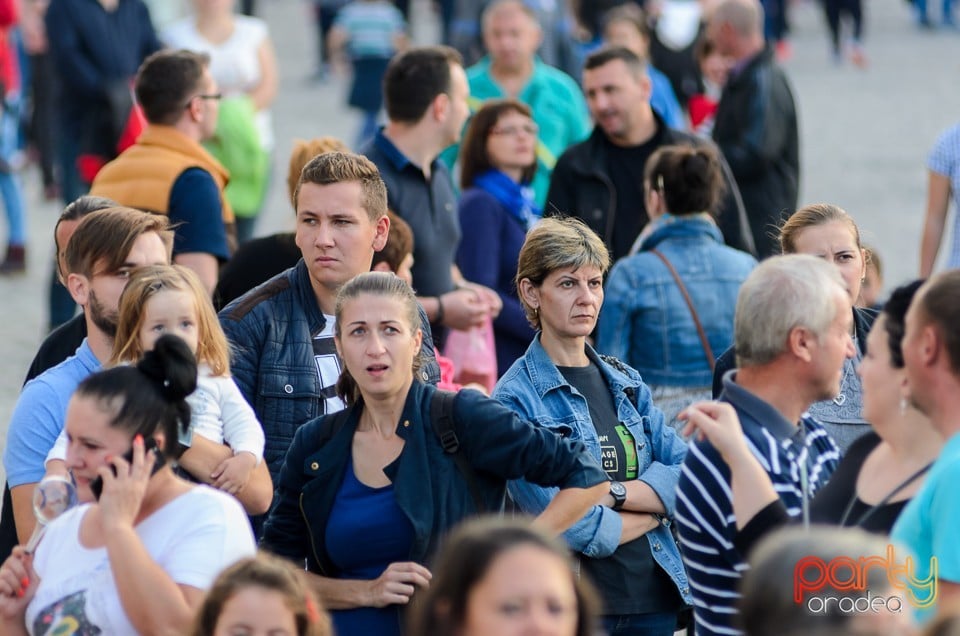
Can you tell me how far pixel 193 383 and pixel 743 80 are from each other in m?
5.47

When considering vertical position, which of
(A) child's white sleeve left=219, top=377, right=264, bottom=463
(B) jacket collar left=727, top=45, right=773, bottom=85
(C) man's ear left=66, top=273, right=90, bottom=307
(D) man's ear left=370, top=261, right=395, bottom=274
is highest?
(B) jacket collar left=727, top=45, right=773, bottom=85

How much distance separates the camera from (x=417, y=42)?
22594 millimetres

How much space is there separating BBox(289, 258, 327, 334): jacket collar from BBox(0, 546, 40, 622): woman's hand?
4.90 ft

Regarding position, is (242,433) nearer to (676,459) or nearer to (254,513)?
(254,513)

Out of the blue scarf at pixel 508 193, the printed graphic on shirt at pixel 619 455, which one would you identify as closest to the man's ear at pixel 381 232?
the printed graphic on shirt at pixel 619 455

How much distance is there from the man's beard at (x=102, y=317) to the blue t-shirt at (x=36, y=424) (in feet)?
0.63

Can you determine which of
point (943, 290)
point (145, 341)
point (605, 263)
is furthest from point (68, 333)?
point (943, 290)

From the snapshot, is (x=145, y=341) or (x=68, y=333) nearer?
(x=145, y=341)

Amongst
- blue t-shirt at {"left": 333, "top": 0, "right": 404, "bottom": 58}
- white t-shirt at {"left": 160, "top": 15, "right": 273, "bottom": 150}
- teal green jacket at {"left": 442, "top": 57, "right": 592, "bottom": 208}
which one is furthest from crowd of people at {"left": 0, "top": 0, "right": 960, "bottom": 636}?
blue t-shirt at {"left": 333, "top": 0, "right": 404, "bottom": 58}

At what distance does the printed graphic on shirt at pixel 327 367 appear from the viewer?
4926mm

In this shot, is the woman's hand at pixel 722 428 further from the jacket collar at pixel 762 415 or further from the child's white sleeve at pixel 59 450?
the child's white sleeve at pixel 59 450

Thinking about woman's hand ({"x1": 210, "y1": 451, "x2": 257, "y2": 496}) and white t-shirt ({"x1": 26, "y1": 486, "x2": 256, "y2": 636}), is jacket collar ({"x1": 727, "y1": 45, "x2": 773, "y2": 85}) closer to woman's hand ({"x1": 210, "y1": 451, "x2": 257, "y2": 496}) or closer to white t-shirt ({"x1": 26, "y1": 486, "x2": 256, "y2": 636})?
woman's hand ({"x1": 210, "y1": 451, "x2": 257, "y2": 496})

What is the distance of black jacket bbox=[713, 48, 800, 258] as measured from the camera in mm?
8398

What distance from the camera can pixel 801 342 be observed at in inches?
149
